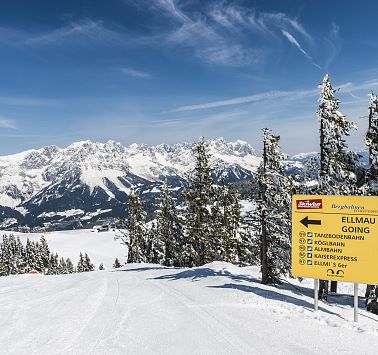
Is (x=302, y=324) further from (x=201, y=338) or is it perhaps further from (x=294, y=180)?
(x=294, y=180)

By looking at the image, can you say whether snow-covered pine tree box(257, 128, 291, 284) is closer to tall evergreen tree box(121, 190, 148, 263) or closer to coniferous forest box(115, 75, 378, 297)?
coniferous forest box(115, 75, 378, 297)

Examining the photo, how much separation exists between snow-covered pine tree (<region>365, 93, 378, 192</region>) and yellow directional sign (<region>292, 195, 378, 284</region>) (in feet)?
31.1

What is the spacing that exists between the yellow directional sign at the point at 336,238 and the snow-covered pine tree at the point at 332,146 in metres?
7.62

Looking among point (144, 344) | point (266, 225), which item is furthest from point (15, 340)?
point (266, 225)

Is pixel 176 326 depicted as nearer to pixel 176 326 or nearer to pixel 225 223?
pixel 176 326

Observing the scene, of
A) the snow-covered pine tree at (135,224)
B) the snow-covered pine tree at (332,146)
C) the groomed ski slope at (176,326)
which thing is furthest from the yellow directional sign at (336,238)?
the snow-covered pine tree at (135,224)

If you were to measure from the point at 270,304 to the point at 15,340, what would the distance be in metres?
8.88

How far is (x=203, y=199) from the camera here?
3772 centimetres

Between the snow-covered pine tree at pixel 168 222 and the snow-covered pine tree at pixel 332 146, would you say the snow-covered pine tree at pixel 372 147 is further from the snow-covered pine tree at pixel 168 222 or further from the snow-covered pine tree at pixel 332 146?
the snow-covered pine tree at pixel 168 222

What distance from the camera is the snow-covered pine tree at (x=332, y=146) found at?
2180 cm

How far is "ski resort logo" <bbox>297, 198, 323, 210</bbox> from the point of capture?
15.0m

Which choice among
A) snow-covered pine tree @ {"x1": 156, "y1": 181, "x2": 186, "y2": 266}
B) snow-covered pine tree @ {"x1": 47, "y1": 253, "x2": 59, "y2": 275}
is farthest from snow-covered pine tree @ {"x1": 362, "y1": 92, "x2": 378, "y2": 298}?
snow-covered pine tree @ {"x1": 47, "y1": 253, "x2": 59, "y2": 275}

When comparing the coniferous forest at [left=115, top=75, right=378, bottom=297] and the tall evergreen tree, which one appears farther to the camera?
the tall evergreen tree

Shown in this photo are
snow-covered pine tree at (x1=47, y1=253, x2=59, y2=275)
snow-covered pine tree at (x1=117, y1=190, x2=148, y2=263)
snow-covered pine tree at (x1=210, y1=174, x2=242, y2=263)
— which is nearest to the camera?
snow-covered pine tree at (x1=210, y1=174, x2=242, y2=263)
